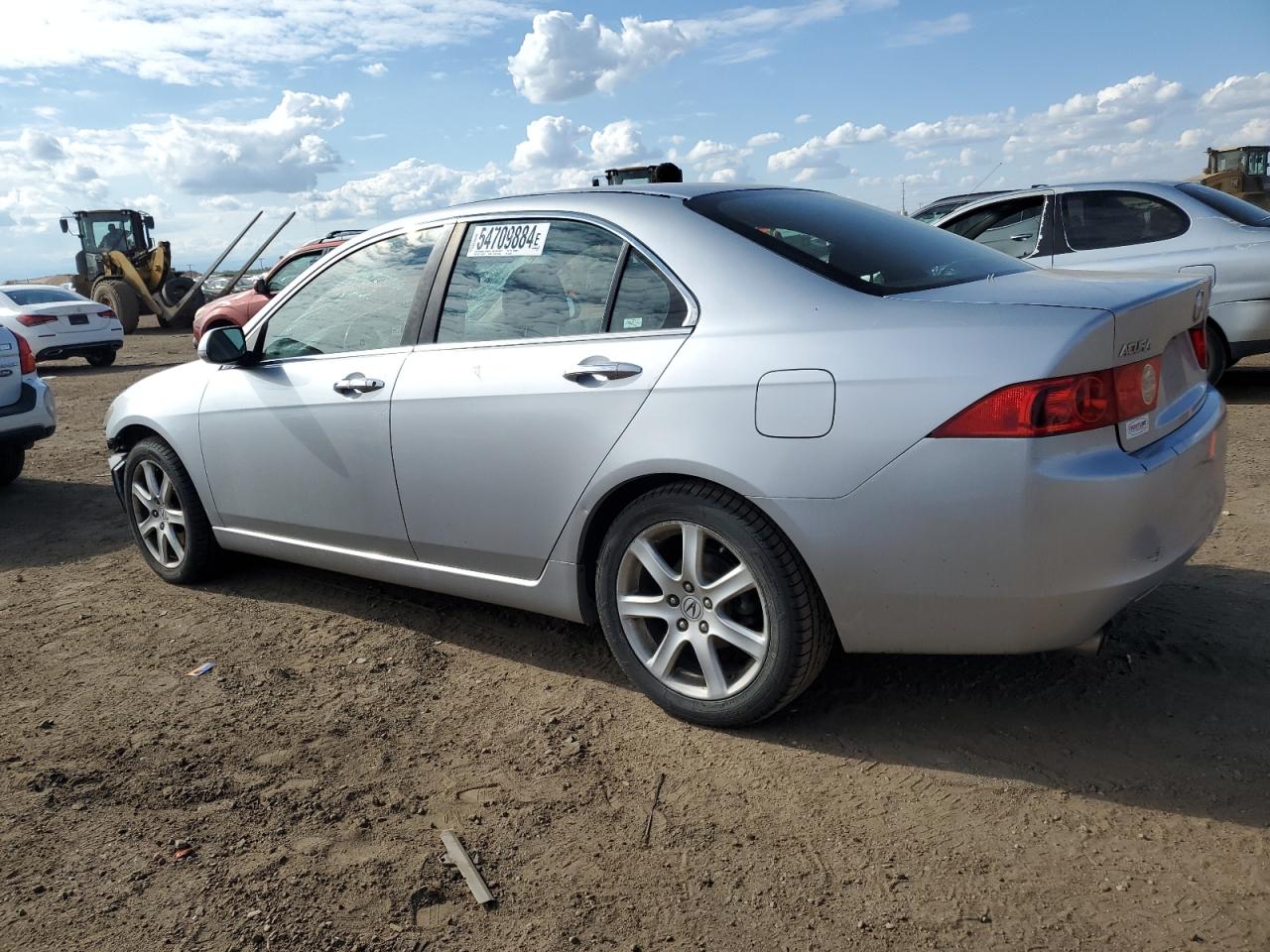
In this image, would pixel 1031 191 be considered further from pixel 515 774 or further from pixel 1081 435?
pixel 515 774

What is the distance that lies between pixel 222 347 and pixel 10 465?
173 inches

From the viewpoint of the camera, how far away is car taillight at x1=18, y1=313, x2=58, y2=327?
16.1 meters

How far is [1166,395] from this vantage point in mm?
2879

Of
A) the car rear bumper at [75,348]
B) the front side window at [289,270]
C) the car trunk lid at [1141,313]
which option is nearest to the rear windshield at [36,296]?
the car rear bumper at [75,348]

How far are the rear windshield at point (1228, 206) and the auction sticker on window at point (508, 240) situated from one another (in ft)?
19.8

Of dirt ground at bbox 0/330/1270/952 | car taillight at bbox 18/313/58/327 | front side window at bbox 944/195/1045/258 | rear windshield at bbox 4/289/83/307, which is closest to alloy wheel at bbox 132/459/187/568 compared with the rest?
dirt ground at bbox 0/330/1270/952

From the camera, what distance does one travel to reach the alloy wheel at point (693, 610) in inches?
119

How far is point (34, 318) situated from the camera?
Answer: 53.1 feet

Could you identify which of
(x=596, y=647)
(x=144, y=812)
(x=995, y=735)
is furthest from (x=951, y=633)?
(x=144, y=812)

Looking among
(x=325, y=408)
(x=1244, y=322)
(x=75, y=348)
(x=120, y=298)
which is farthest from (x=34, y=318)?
(x=1244, y=322)

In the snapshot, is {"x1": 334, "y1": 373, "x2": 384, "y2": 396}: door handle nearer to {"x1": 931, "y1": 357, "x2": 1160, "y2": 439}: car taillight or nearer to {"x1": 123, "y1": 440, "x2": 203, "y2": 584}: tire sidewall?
{"x1": 123, "y1": 440, "x2": 203, "y2": 584}: tire sidewall

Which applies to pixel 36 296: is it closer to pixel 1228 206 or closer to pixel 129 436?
pixel 129 436

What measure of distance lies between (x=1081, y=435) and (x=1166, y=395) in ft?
1.61

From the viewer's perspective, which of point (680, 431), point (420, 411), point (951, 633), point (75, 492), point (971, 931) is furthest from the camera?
point (75, 492)
